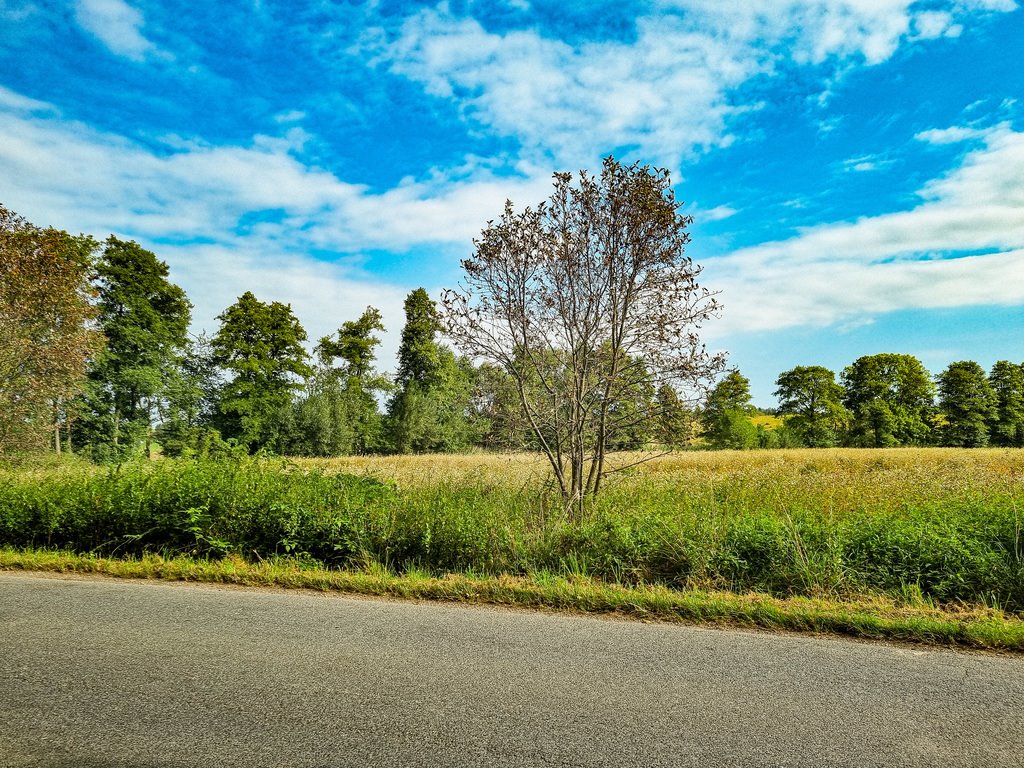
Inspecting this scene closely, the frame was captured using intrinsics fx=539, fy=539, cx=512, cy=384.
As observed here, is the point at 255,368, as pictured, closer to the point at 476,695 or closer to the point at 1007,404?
the point at 476,695

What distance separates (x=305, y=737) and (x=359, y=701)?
1.27 ft

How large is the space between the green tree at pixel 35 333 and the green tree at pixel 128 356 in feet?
30.4

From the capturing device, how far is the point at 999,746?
8.60 feet

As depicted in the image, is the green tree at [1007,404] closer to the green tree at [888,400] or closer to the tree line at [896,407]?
the tree line at [896,407]

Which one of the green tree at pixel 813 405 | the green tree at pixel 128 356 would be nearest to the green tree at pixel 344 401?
the green tree at pixel 128 356

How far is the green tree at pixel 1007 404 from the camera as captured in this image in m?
47.2

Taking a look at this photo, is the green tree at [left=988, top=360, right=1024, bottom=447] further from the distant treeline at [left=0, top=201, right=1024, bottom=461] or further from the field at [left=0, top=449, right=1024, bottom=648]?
the field at [left=0, top=449, right=1024, bottom=648]

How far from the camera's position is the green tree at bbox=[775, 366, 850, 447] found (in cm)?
4784

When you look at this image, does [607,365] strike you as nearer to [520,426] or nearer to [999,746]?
[520,426]

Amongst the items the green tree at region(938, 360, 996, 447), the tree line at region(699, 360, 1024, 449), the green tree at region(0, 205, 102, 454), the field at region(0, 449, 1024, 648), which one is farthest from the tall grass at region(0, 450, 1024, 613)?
the green tree at region(938, 360, 996, 447)

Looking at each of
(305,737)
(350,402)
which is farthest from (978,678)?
(350,402)

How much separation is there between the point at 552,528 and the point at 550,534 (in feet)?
0.67

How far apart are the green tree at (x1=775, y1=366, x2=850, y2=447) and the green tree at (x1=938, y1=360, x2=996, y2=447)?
8948mm

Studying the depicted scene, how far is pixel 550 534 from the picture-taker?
6.26 meters
